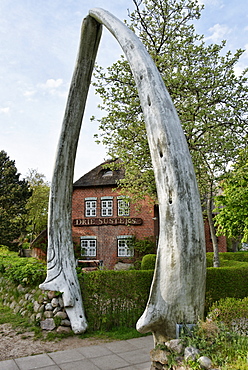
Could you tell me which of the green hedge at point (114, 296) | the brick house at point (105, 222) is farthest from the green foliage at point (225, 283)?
the brick house at point (105, 222)

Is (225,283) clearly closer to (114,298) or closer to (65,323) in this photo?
(114,298)

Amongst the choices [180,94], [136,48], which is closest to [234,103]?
[180,94]

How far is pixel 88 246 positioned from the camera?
908 inches

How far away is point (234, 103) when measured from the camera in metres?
11.4

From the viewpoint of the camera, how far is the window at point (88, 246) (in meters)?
22.8

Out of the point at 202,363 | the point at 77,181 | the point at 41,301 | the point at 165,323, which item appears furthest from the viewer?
the point at 77,181

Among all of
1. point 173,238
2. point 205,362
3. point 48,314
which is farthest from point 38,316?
point 205,362

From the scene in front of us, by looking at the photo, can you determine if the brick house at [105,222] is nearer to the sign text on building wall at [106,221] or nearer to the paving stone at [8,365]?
the sign text on building wall at [106,221]

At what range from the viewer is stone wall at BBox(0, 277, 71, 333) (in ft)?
20.9

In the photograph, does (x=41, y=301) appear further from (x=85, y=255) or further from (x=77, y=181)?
(x=77, y=181)

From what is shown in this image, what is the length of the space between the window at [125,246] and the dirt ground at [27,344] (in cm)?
1558

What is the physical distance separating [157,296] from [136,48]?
366 centimetres

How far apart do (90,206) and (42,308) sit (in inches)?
669

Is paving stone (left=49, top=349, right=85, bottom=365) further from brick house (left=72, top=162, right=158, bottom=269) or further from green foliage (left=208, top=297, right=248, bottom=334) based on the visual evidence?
brick house (left=72, top=162, right=158, bottom=269)
